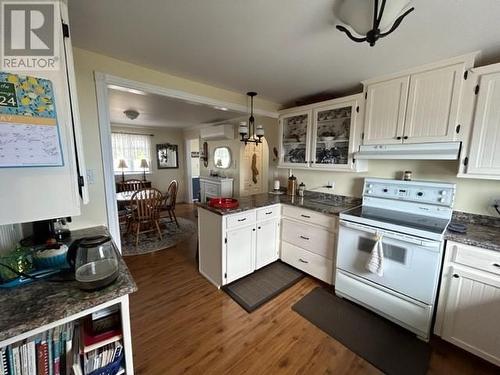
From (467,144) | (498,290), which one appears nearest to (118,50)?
(467,144)

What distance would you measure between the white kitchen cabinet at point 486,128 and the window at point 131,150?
6322 millimetres

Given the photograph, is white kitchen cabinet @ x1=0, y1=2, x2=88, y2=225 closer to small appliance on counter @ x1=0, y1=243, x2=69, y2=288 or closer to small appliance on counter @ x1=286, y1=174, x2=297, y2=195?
small appliance on counter @ x1=0, y1=243, x2=69, y2=288

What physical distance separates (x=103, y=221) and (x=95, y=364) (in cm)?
131

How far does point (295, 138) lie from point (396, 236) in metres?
1.74

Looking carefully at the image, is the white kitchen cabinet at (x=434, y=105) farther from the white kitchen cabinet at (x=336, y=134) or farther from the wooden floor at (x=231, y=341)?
the wooden floor at (x=231, y=341)

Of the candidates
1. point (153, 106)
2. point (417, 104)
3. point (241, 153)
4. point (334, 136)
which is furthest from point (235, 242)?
point (241, 153)

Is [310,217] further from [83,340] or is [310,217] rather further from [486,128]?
[83,340]

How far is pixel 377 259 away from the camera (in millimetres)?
1765

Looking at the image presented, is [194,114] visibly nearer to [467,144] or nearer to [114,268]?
[114,268]

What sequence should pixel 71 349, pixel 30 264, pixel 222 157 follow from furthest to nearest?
pixel 222 157
pixel 30 264
pixel 71 349

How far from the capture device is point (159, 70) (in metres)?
2.08

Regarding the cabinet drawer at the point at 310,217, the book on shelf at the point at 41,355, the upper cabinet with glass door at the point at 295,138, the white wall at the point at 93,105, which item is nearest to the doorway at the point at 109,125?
the white wall at the point at 93,105

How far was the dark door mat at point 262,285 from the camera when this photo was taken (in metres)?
2.07

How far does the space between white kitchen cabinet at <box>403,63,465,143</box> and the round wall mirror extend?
12.2 feet
